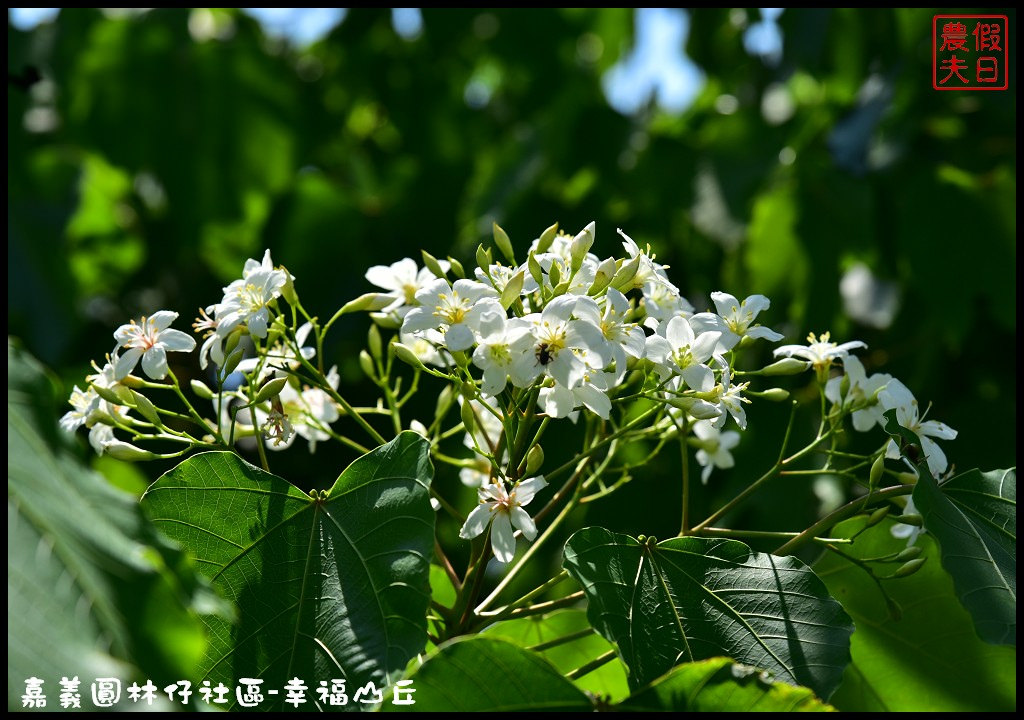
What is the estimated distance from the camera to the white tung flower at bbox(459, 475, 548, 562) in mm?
1228

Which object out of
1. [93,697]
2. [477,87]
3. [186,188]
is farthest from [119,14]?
[93,697]

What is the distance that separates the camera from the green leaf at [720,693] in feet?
3.32

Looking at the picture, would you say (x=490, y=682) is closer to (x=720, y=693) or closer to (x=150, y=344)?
(x=720, y=693)

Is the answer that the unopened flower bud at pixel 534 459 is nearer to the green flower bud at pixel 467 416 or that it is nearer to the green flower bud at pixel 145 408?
the green flower bud at pixel 467 416

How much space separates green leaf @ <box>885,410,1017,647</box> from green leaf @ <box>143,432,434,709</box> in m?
0.61

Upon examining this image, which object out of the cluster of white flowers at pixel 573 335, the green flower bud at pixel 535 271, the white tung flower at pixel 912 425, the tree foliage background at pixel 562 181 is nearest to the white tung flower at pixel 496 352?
the cluster of white flowers at pixel 573 335

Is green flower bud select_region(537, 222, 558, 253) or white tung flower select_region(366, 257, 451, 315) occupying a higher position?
green flower bud select_region(537, 222, 558, 253)

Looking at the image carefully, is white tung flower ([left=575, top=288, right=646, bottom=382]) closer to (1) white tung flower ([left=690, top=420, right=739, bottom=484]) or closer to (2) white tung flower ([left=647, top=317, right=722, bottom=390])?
(2) white tung flower ([left=647, top=317, right=722, bottom=390])

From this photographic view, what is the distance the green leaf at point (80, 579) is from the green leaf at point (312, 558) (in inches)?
10.1

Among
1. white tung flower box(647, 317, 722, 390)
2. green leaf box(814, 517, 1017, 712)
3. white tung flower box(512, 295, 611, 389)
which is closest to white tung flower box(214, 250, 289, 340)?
white tung flower box(512, 295, 611, 389)

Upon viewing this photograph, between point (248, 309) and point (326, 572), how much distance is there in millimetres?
408

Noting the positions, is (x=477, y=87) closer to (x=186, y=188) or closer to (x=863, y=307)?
(x=186, y=188)

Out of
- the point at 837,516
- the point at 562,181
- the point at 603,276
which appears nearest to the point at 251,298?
the point at 603,276

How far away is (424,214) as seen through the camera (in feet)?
11.9
